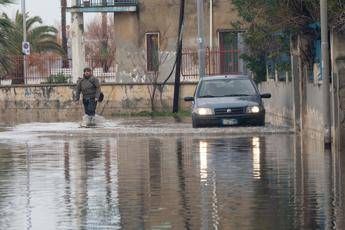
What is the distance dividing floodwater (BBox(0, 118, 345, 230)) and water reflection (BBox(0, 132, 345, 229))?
0.01m

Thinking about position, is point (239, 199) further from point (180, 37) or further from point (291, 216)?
point (180, 37)

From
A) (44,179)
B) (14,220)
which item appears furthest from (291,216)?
(44,179)

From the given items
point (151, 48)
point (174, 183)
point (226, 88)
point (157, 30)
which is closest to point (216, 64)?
point (157, 30)

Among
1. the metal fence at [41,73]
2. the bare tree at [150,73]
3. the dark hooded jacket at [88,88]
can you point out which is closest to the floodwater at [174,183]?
the dark hooded jacket at [88,88]

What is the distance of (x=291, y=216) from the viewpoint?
48.1 ft

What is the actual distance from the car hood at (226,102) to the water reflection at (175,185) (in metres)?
4.15

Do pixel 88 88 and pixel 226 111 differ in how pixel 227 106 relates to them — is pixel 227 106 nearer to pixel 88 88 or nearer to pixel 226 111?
pixel 226 111

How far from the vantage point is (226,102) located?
33.7m

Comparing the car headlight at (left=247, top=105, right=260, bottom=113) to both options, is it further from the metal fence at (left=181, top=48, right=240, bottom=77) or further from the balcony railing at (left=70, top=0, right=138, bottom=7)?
the balcony railing at (left=70, top=0, right=138, bottom=7)

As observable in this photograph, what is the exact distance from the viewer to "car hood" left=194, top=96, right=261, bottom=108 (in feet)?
110

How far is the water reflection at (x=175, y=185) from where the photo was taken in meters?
14.6

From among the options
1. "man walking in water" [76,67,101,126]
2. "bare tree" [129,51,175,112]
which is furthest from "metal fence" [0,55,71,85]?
"man walking in water" [76,67,101,126]

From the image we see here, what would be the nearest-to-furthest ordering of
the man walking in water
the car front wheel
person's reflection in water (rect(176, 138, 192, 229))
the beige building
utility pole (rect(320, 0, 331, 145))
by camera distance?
person's reflection in water (rect(176, 138, 192, 229)) → utility pole (rect(320, 0, 331, 145)) → the car front wheel → the man walking in water → the beige building

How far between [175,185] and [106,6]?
130ft
